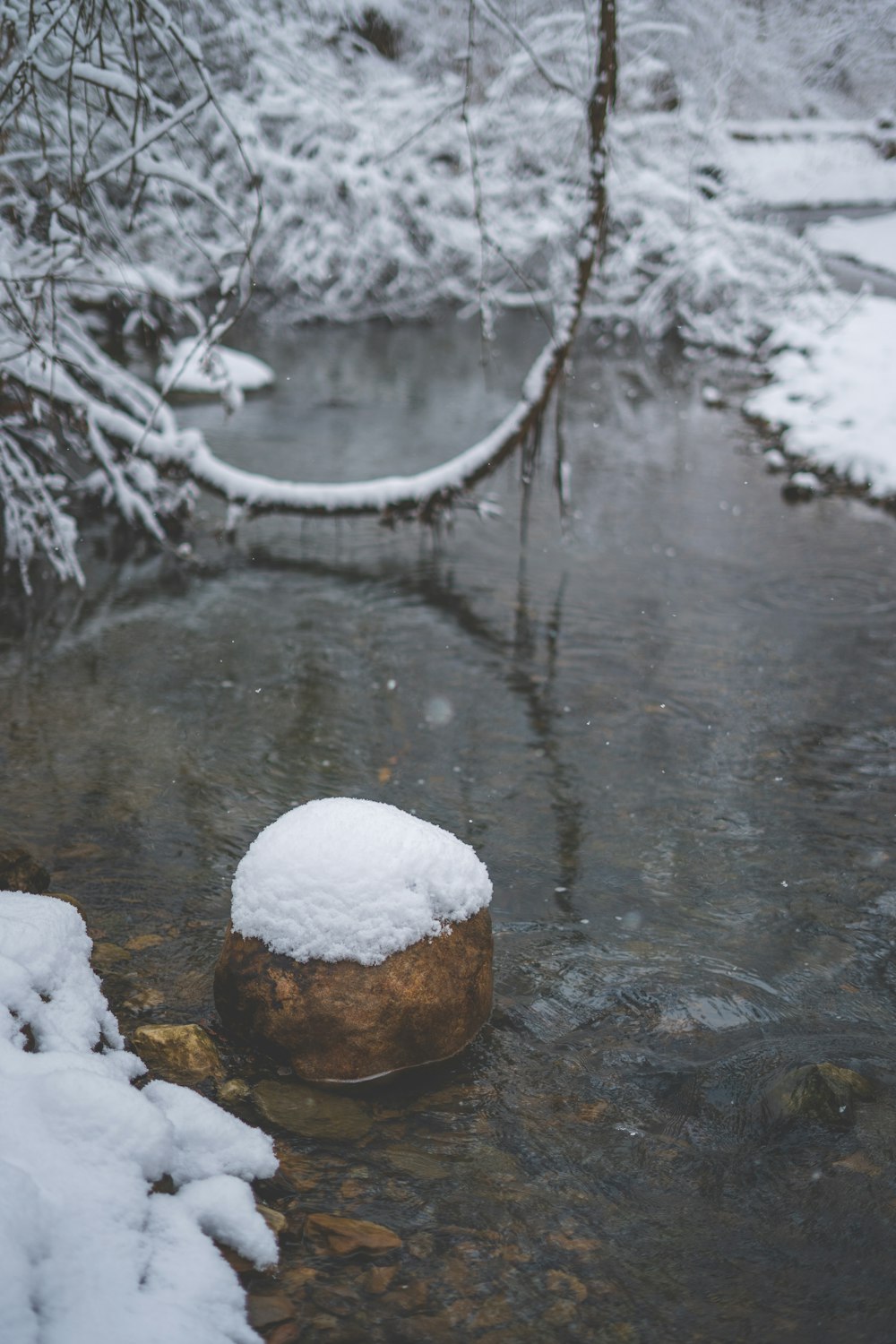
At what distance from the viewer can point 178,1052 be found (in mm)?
3504

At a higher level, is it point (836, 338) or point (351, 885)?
point (836, 338)

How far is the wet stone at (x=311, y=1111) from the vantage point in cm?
333

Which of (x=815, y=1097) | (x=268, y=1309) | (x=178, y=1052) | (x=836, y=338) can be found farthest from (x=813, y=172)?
(x=268, y=1309)

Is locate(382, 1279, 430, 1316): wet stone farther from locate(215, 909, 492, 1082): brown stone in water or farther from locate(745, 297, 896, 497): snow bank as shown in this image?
locate(745, 297, 896, 497): snow bank

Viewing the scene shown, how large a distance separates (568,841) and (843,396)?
427 inches

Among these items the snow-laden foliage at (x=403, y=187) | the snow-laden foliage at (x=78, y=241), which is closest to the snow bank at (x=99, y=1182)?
the snow-laden foliage at (x=78, y=241)

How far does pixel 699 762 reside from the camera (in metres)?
6.21

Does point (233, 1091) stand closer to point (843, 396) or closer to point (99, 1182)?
point (99, 1182)

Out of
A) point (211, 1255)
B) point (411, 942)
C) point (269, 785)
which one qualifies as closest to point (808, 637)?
point (269, 785)

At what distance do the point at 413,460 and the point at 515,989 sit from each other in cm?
864

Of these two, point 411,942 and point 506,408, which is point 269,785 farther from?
point 506,408

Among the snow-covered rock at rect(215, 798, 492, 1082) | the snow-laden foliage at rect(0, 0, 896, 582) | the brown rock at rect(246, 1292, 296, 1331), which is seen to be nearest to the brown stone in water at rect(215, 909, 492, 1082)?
the snow-covered rock at rect(215, 798, 492, 1082)

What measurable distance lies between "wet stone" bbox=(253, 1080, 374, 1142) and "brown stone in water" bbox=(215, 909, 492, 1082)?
2.6 inches

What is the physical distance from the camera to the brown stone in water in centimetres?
343
